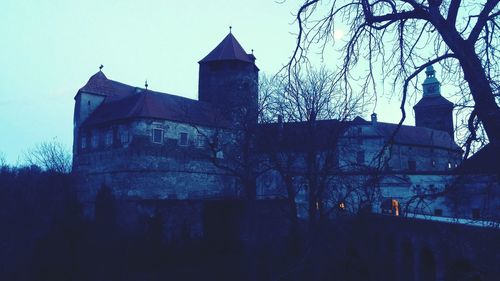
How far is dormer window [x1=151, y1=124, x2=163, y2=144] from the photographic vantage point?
2979 centimetres

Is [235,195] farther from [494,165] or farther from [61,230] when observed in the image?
[494,165]

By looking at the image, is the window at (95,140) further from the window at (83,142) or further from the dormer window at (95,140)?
the window at (83,142)

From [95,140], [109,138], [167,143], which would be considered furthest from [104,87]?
[167,143]

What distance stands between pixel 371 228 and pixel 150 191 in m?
16.3

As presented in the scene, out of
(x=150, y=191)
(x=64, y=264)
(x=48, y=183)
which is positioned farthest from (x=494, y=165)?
(x=48, y=183)

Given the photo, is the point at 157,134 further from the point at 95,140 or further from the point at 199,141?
the point at 95,140

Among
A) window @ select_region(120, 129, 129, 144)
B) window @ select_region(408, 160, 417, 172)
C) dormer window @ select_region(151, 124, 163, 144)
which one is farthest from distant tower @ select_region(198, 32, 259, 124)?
window @ select_region(408, 160, 417, 172)

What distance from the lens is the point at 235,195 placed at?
3303cm

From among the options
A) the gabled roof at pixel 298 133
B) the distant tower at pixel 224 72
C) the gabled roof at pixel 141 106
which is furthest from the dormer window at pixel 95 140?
the gabled roof at pixel 298 133

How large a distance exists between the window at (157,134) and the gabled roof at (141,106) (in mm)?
792

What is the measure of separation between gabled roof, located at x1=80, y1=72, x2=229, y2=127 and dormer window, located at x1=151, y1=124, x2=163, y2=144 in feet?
2.37

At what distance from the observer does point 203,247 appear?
27188 millimetres

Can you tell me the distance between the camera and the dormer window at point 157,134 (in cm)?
2979

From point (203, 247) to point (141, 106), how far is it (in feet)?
36.2
